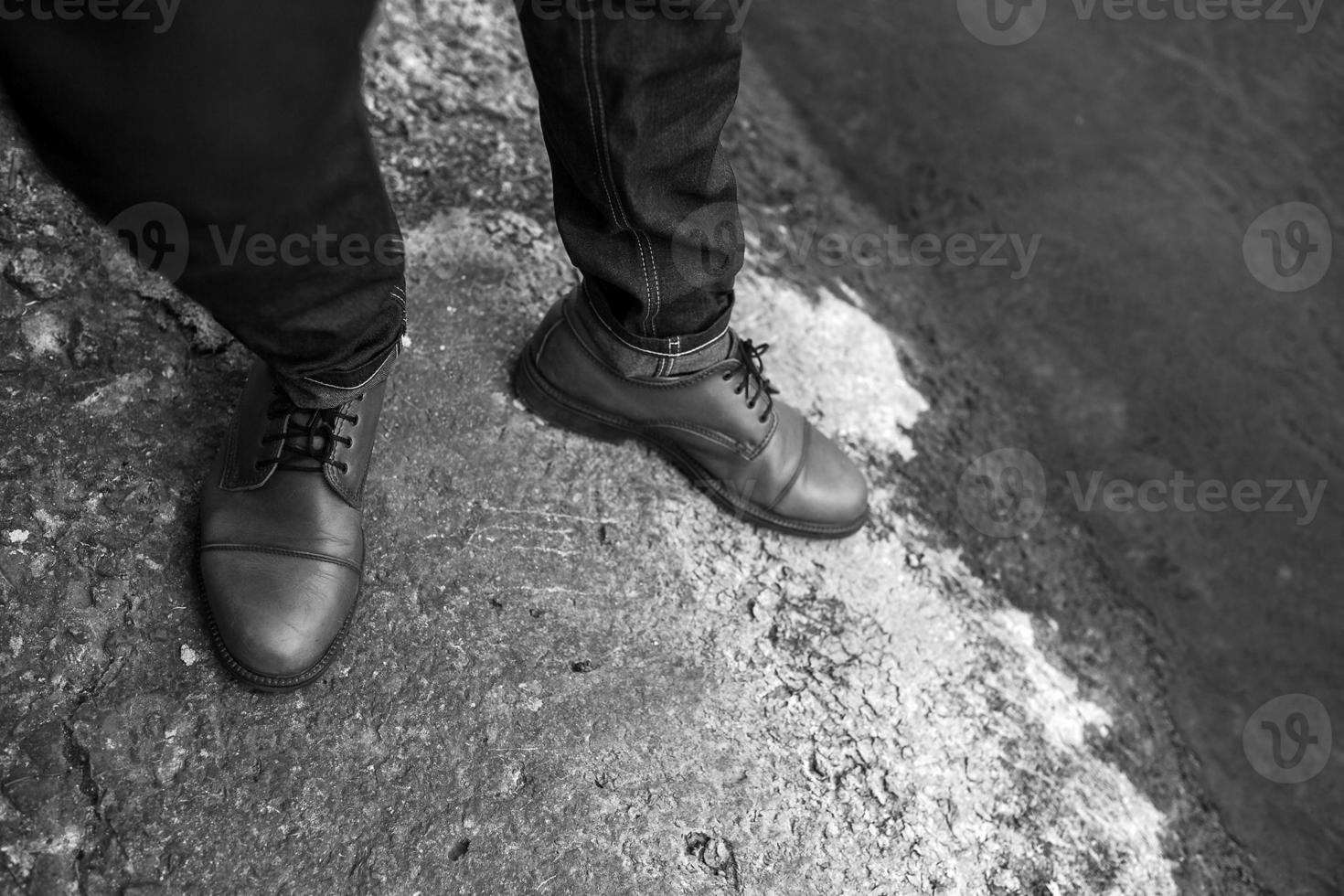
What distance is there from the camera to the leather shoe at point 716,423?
150 centimetres

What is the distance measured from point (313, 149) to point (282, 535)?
563 mm

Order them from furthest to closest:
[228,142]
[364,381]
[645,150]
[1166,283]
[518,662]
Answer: [1166,283]
[518,662]
[364,381]
[645,150]
[228,142]

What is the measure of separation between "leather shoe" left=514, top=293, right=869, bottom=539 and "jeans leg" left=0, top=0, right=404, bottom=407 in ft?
1.63

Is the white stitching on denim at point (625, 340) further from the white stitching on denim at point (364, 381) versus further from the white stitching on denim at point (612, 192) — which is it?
the white stitching on denim at point (364, 381)

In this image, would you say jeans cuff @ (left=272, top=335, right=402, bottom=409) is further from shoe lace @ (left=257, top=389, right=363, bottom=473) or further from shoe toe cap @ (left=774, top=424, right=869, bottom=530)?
shoe toe cap @ (left=774, top=424, right=869, bottom=530)

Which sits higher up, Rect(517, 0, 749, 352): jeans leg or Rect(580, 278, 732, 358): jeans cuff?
Rect(517, 0, 749, 352): jeans leg

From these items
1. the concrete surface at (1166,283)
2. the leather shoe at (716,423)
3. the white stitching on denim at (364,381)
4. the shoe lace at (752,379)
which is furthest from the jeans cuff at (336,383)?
the concrete surface at (1166,283)

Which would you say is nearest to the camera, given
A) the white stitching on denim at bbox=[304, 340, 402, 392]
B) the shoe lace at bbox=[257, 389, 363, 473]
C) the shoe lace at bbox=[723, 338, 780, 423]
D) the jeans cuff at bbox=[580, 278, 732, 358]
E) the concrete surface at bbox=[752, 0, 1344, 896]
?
the white stitching on denim at bbox=[304, 340, 402, 392]

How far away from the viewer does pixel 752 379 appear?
5.13 ft

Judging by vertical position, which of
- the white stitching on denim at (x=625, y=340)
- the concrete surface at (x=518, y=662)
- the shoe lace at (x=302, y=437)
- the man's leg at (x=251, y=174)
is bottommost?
the concrete surface at (x=518, y=662)

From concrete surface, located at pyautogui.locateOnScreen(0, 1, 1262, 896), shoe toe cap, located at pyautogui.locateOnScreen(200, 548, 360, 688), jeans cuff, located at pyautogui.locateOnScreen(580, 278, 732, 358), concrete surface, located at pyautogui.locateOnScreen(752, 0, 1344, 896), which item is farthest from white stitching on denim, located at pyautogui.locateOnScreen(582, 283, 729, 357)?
concrete surface, located at pyautogui.locateOnScreen(752, 0, 1344, 896)

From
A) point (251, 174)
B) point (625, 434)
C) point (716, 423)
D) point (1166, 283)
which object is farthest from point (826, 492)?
point (1166, 283)

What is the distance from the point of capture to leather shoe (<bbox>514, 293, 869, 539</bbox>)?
150 cm

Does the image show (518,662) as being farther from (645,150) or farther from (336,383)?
(645,150)
